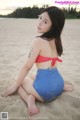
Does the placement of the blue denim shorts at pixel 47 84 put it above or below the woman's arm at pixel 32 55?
below

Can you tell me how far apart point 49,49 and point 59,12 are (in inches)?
17.0

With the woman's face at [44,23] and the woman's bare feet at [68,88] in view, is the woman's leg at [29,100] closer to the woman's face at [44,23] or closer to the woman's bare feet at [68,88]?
the woman's bare feet at [68,88]

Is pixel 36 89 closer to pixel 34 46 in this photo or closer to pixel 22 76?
pixel 22 76

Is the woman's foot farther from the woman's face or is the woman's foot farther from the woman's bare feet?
the woman's face

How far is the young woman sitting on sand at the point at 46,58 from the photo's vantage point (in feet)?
8.51

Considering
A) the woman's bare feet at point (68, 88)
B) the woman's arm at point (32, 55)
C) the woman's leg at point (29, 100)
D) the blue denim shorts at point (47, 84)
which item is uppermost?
the woman's arm at point (32, 55)

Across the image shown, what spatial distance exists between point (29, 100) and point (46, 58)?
0.52 m

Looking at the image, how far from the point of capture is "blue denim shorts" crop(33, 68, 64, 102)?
261 cm

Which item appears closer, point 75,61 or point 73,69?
point 73,69

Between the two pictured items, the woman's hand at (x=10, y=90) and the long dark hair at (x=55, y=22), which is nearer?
the long dark hair at (x=55, y=22)

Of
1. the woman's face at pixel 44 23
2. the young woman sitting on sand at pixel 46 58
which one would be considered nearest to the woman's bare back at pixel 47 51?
the young woman sitting on sand at pixel 46 58

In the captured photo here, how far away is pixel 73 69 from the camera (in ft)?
13.9

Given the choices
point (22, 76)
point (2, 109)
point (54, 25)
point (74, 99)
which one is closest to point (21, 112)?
point (2, 109)

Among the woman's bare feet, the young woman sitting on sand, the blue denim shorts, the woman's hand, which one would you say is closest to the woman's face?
the young woman sitting on sand
